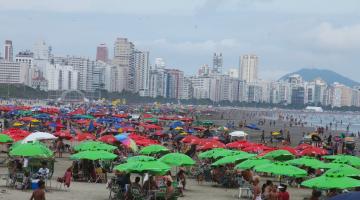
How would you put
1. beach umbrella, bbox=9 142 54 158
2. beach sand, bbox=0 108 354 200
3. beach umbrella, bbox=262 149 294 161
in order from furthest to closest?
beach umbrella, bbox=262 149 294 161
beach umbrella, bbox=9 142 54 158
beach sand, bbox=0 108 354 200

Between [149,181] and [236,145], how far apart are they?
379 inches

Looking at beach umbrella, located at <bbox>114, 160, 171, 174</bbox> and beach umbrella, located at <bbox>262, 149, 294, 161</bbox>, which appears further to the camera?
A: beach umbrella, located at <bbox>262, 149, 294, 161</bbox>

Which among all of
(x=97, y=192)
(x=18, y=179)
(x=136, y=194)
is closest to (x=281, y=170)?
(x=136, y=194)

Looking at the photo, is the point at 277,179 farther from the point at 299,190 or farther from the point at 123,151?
→ the point at 123,151

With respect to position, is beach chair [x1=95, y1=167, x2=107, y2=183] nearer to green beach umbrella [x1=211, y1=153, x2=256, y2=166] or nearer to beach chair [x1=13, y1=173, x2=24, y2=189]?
beach chair [x1=13, y1=173, x2=24, y2=189]

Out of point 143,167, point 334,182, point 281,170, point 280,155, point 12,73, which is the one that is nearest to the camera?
point 334,182

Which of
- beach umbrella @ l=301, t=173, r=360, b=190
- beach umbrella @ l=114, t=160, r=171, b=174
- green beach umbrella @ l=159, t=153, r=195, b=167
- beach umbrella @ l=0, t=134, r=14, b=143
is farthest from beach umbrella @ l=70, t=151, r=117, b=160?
beach umbrella @ l=301, t=173, r=360, b=190

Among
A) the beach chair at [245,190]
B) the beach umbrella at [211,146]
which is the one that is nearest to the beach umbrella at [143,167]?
the beach chair at [245,190]

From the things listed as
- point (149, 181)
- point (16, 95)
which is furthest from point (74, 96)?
point (149, 181)

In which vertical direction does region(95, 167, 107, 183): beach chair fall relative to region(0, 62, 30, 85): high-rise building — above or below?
below

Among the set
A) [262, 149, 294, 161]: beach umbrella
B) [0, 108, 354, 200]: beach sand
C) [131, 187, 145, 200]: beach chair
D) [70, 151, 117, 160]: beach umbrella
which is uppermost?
[70, 151, 117, 160]: beach umbrella

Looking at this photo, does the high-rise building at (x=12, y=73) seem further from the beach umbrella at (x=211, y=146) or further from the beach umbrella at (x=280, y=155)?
the beach umbrella at (x=280, y=155)

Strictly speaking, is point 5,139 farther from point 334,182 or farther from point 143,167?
point 334,182

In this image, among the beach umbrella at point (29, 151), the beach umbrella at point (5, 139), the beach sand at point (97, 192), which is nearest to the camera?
the beach sand at point (97, 192)
